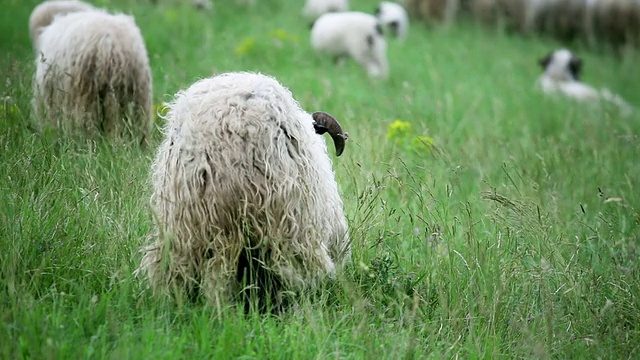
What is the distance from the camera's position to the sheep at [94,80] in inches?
212

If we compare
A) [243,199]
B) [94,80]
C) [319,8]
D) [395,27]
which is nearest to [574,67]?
[395,27]

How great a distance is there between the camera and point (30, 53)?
6.38 metres

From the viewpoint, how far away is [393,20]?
13219 mm

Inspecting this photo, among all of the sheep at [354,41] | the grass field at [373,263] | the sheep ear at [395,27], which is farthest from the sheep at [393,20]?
the grass field at [373,263]

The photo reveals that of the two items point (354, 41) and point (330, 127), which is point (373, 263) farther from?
point (354, 41)

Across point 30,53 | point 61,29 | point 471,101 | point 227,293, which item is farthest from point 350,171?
point 471,101

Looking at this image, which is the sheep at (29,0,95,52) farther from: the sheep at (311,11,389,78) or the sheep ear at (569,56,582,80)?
the sheep ear at (569,56,582,80)

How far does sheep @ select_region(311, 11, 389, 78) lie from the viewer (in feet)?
33.8

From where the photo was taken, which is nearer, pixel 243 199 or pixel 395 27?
pixel 243 199

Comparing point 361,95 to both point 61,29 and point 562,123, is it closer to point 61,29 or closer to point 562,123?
point 562,123

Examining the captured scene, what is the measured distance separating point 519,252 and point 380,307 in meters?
1.01

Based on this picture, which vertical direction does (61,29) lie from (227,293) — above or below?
above

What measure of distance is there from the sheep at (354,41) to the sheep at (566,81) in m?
2.84

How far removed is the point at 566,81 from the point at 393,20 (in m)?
3.26
